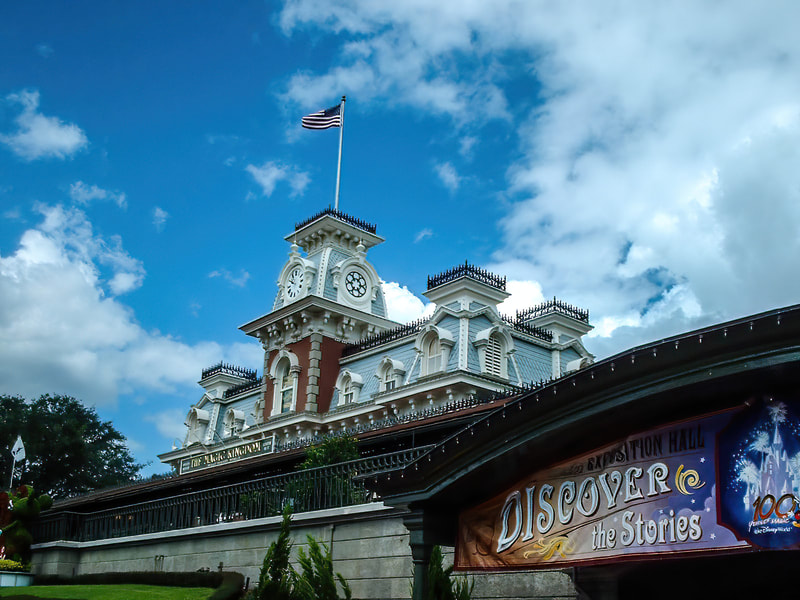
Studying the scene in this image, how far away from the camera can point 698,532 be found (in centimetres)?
852

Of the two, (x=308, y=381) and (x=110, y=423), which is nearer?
(x=308, y=381)

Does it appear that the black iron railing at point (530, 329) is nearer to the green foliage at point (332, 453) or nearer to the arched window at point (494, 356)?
the arched window at point (494, 356)

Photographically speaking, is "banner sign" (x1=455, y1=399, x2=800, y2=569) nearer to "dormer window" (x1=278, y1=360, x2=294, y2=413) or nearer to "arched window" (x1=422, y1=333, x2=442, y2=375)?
"arched window" (x1=422, y1=333, x2=442, y2=375)

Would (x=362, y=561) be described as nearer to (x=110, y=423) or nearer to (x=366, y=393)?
(x=366, y=393)

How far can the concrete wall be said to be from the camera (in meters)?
13.2

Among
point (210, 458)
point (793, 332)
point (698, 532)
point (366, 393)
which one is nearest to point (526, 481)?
point (698, 532)

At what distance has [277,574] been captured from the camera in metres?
14.9

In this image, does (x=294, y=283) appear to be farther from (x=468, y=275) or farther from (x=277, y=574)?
(x=277, y=574)

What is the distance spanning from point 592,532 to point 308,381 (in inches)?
1244

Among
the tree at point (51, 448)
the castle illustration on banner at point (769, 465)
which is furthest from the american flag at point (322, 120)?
the castle illustration on banner at point (769, 465)

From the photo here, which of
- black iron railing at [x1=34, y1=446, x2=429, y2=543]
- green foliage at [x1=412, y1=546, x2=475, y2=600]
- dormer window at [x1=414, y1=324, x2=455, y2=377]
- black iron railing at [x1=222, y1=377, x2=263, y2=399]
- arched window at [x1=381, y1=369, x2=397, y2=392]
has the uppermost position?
black iron railing at [x1=222, y1=377, x2=263, y2=399]

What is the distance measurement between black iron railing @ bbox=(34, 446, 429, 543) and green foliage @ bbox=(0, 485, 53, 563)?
19.9 inches

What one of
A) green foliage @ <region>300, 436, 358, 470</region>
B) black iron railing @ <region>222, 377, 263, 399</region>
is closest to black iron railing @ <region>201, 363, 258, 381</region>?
black iron railing @ <region>222, 377, 263, 399</region>

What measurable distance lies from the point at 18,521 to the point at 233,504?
42.2ft
